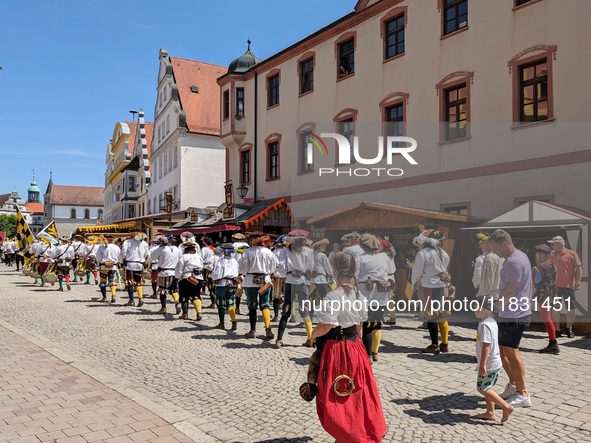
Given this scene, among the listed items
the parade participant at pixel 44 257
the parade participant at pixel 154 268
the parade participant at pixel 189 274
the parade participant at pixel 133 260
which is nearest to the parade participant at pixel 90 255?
the parade participant at pixel 44 257

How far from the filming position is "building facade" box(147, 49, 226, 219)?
3306 cm

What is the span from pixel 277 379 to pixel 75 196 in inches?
4746

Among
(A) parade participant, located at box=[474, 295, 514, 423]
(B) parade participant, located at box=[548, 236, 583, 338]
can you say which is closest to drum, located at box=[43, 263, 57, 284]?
(B) parade participant, located at box=[548, 236, 583, 338]

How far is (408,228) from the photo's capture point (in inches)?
489

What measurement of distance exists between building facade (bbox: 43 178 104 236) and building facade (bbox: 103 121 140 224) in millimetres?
44152

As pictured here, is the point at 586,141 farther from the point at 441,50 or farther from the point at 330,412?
the point at 330,412

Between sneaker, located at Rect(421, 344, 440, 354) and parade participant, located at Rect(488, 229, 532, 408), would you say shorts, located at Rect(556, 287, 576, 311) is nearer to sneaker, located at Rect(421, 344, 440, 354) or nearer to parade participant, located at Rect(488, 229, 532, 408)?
sneaker, located at Rect(421, 344, 440, 354)

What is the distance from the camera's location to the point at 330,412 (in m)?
3.58

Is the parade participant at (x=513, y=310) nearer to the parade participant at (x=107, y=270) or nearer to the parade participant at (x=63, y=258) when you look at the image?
the parade participant at (x=107, y=270)

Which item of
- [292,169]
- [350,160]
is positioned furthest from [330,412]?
[292,169]

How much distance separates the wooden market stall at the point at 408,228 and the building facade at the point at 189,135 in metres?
20.6

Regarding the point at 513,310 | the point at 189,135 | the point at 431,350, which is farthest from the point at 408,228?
the point at 189,135

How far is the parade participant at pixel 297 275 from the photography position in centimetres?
821

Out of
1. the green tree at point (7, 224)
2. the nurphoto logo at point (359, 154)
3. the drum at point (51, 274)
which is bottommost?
the drum at point (51, 274)
